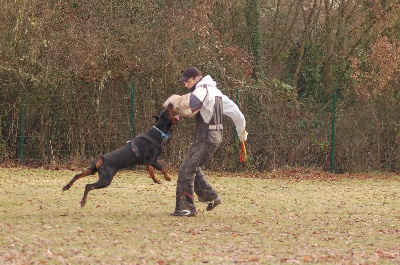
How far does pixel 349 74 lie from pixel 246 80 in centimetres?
365

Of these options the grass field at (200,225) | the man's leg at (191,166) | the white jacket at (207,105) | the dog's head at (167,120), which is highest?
the white jacket at (207,105)

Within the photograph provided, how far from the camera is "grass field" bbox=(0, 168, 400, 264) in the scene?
7.92 meters

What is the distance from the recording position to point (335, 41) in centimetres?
2333

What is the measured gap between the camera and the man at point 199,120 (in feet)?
34.6

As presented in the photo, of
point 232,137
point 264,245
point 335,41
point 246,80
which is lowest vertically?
point 264,245

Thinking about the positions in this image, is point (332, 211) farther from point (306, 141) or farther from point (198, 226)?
point (306, 141)

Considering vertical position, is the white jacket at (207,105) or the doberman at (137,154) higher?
the white jacket at (207,105)

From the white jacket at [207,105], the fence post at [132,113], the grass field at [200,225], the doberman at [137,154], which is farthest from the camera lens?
the fence post at [132,113]

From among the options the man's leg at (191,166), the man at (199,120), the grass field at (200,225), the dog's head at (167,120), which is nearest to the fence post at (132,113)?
the grass field at (200,225)

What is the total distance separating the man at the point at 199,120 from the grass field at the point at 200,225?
0.36 m

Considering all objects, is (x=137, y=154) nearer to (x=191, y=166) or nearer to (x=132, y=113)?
(x=191, y=166)

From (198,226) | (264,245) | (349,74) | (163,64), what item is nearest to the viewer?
(264,245)

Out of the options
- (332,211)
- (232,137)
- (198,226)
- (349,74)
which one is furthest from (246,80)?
(198,226)

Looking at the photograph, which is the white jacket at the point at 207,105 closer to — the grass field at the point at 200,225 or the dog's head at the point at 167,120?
the dog's head at the point at 167,120
